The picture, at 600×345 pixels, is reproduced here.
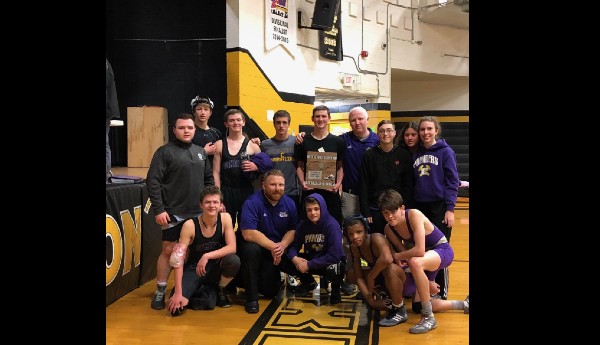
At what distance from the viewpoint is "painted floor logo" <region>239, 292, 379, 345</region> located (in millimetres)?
3559

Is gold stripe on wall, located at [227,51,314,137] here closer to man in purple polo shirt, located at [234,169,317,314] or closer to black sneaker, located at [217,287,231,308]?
man in purple polo shirt, located at [234,169,317,314]

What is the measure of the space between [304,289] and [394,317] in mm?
1029

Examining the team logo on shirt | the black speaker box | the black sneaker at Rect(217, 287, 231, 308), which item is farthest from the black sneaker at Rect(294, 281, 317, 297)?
the black speaker box

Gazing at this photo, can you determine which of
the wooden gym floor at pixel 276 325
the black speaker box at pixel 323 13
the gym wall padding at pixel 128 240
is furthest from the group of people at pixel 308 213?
the black speaker box at pixel 323 13

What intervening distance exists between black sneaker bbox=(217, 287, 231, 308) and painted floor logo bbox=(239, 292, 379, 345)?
13.8 inches

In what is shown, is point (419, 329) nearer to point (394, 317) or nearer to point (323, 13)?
point (394, 317)

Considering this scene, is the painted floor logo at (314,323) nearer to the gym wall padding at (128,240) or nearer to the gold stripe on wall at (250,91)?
the gym wall padding at (128,240)

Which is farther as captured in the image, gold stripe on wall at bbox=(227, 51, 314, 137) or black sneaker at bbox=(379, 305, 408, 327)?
gold stripe on wall at bbox=(227, 51, 314, 137)

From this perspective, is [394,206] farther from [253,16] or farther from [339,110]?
[339,110]

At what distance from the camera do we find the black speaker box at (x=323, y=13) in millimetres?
9281
